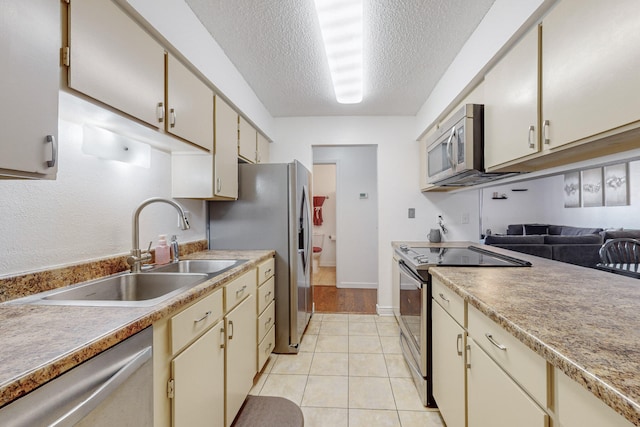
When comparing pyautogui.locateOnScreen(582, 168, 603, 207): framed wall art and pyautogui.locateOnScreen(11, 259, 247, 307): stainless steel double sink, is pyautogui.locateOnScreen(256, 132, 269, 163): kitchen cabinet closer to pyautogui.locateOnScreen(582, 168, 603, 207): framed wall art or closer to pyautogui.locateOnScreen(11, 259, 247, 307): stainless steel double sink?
pyautogui.locateOnScreen(11, 259, 247, 307): stainless steel double sink

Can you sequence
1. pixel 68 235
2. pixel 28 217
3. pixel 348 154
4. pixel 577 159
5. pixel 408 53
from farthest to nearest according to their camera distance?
pixel 348 154
pixel 408 53
pixel 577 159
pixel 68 235
pixel 28 217

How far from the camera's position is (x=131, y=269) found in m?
1.50

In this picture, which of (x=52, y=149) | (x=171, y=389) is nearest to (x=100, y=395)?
(x=171, y=389)

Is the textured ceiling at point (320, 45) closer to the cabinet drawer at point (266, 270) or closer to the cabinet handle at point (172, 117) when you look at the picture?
the cabinet handle at point (172, 117)

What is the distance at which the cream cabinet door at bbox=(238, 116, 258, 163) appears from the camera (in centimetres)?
242

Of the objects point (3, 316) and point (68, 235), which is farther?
point (68, 235)

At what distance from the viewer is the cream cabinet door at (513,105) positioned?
1256mm

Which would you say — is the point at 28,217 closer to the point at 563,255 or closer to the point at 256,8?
the point at 256,8

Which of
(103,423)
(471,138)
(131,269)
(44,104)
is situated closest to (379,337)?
(471,138)

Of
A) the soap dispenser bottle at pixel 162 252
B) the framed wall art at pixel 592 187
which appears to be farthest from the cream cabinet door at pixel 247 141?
the framed wall art at pixel 592 187

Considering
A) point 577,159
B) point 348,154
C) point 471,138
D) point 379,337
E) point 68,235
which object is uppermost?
point 348,154

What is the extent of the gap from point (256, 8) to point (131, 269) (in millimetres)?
1618

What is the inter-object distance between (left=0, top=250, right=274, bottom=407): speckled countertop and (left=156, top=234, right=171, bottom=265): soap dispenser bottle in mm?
780

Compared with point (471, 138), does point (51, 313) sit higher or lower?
lower
